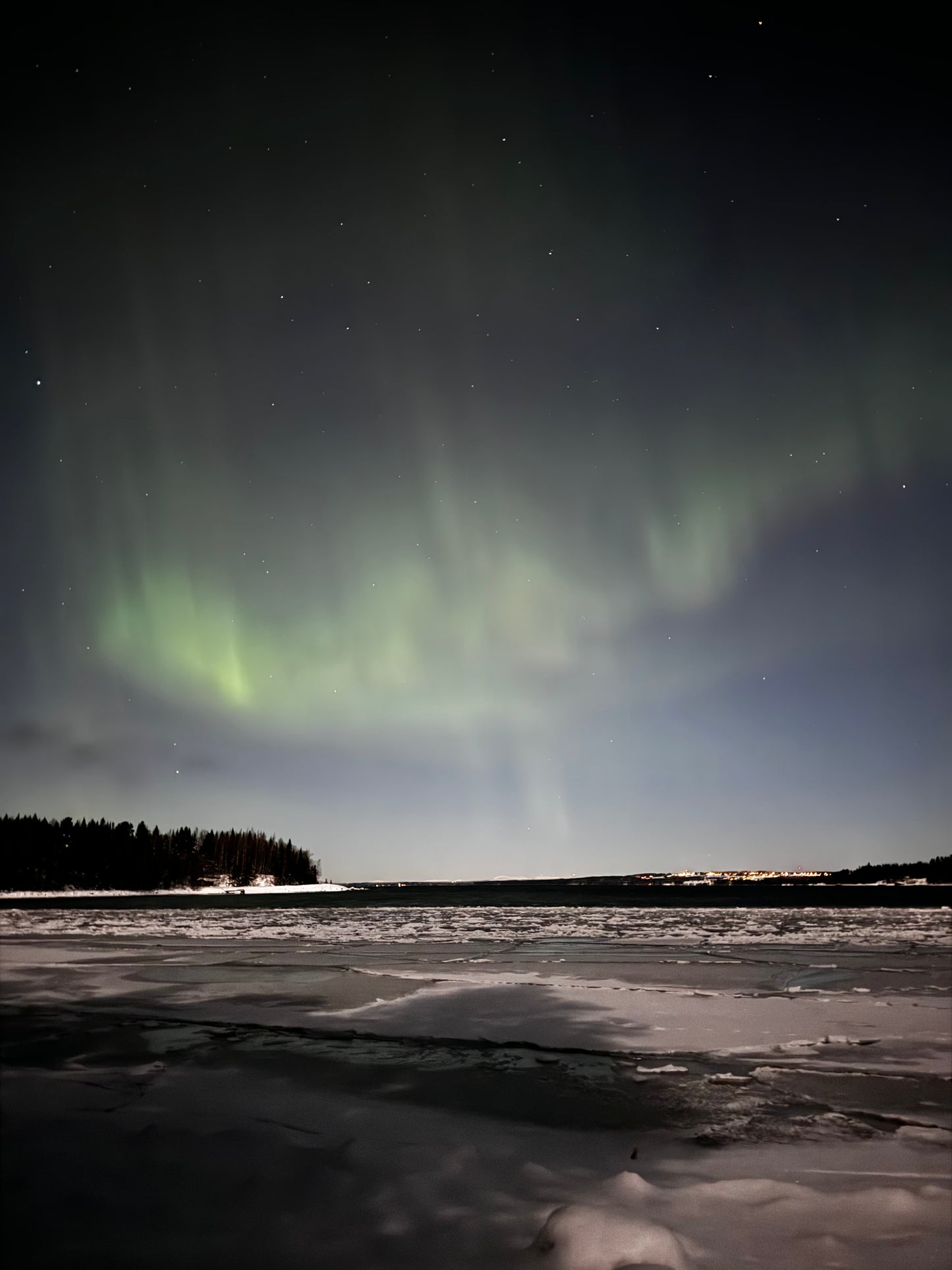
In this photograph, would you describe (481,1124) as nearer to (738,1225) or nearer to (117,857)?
(738,1225)

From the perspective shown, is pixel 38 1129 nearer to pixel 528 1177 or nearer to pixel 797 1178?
pixel 528 1177

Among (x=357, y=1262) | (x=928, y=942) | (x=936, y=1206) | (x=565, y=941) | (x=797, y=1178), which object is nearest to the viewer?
(x=357, y=1262)

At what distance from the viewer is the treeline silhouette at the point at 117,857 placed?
110 m

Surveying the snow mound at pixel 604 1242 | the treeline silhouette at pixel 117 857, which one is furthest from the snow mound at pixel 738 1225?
the treeline silhouette at pixel 117 857

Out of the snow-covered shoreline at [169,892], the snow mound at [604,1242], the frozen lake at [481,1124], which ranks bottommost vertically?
the snow-covered shoreline at [169,892]

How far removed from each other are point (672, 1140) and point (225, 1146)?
244 centimetres

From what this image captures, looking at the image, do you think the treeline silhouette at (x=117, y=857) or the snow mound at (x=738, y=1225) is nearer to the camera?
the snow mound at (x=738, y=1225)

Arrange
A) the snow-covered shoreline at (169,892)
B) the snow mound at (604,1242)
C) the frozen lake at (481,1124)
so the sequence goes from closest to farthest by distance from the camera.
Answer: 1. the snow mound at (604,1242)
2. the frozen lake at (481,1124)
3. the snow-covered shoreline at (169,892)

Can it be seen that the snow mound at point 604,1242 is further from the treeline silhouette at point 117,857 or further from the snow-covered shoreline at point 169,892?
the treeline silhouette at point 117,857

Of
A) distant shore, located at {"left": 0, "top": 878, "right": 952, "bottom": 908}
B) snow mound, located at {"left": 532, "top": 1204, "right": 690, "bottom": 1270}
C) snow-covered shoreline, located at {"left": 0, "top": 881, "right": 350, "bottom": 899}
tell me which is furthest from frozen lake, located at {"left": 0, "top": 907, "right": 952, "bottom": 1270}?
snow-covered shoreline, located at {"left": 0, "top": 881, "right": 350, "bottom": 899}

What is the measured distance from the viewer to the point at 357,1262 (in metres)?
2.71

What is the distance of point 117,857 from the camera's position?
12394 centimetres

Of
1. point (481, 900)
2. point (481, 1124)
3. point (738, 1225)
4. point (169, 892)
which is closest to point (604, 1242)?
point (738, 1225)

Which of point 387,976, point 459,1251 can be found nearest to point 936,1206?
point 459,1251
